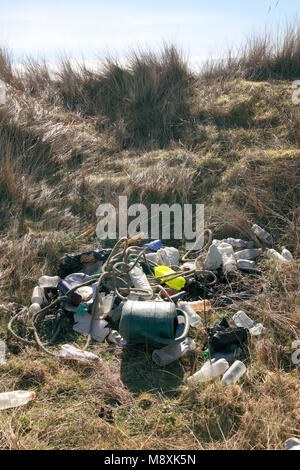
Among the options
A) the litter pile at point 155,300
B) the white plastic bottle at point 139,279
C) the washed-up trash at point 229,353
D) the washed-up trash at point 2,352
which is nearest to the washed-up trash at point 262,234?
the litter pile at point 155,300

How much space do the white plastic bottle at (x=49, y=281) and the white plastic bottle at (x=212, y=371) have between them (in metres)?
1.72

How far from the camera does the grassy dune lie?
8.21 feet

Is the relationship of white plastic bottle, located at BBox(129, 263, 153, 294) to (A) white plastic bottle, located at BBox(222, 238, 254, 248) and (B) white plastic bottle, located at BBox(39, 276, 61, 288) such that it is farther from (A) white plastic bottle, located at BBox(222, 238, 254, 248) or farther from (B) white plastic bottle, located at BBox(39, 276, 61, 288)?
(A) white plastic bottle, located at BBox(222, 238, 254, 248)

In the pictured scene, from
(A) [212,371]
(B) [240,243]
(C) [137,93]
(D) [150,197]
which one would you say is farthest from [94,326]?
(C) [137,93]

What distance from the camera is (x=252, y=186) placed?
4984 mm

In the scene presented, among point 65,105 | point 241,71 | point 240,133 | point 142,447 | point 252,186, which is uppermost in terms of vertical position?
point 241,71

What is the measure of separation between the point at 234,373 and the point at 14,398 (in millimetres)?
1458

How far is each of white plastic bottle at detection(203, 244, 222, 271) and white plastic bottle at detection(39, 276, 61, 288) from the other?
1429mm

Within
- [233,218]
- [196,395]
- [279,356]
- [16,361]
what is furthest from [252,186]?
[16,361]

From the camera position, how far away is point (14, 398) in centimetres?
271

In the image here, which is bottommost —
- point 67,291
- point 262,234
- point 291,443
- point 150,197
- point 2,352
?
point 291,443

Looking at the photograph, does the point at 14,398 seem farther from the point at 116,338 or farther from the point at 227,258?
the point at 227,258
